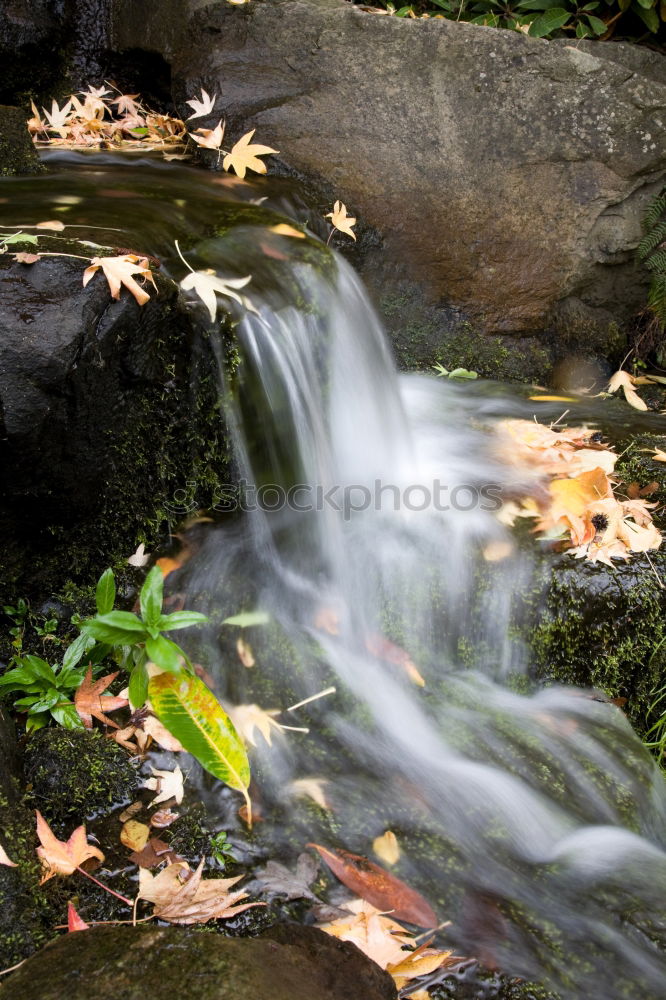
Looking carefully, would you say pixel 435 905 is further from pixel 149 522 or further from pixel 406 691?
pixel 149 522

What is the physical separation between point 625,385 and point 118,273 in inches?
132

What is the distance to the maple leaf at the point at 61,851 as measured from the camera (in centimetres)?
197

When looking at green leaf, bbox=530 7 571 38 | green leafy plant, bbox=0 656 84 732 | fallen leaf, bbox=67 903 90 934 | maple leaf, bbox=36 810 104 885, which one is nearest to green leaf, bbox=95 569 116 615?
green leafy plant, bbox=0 656 84 732

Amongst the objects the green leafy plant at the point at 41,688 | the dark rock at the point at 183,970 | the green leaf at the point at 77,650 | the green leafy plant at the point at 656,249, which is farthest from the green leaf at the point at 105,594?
the green leafy plant at the point at 656,249

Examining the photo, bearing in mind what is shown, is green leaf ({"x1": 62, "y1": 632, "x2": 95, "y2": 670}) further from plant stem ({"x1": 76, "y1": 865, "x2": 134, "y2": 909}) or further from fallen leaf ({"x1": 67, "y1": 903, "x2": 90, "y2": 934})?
fallen leaf ({"x1": 67, "y1": 903, "x2": 90, "y2": 934})

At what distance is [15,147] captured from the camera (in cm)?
377

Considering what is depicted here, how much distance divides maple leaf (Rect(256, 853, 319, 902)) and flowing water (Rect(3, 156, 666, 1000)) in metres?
0.06

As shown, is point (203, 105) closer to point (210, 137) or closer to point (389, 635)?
point (210, 137)

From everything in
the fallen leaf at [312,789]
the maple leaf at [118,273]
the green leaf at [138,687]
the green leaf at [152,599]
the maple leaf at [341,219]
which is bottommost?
the fallen leaf at [312,789]

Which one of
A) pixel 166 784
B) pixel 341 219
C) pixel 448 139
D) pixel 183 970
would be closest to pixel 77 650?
pixel 166 784

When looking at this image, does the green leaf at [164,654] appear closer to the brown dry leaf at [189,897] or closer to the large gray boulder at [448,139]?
the brown dry leaf at [189,897]

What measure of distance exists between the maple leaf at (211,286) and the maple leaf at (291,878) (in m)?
1.98

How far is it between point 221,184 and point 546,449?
2.28 metres

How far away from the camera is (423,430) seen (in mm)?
3973
